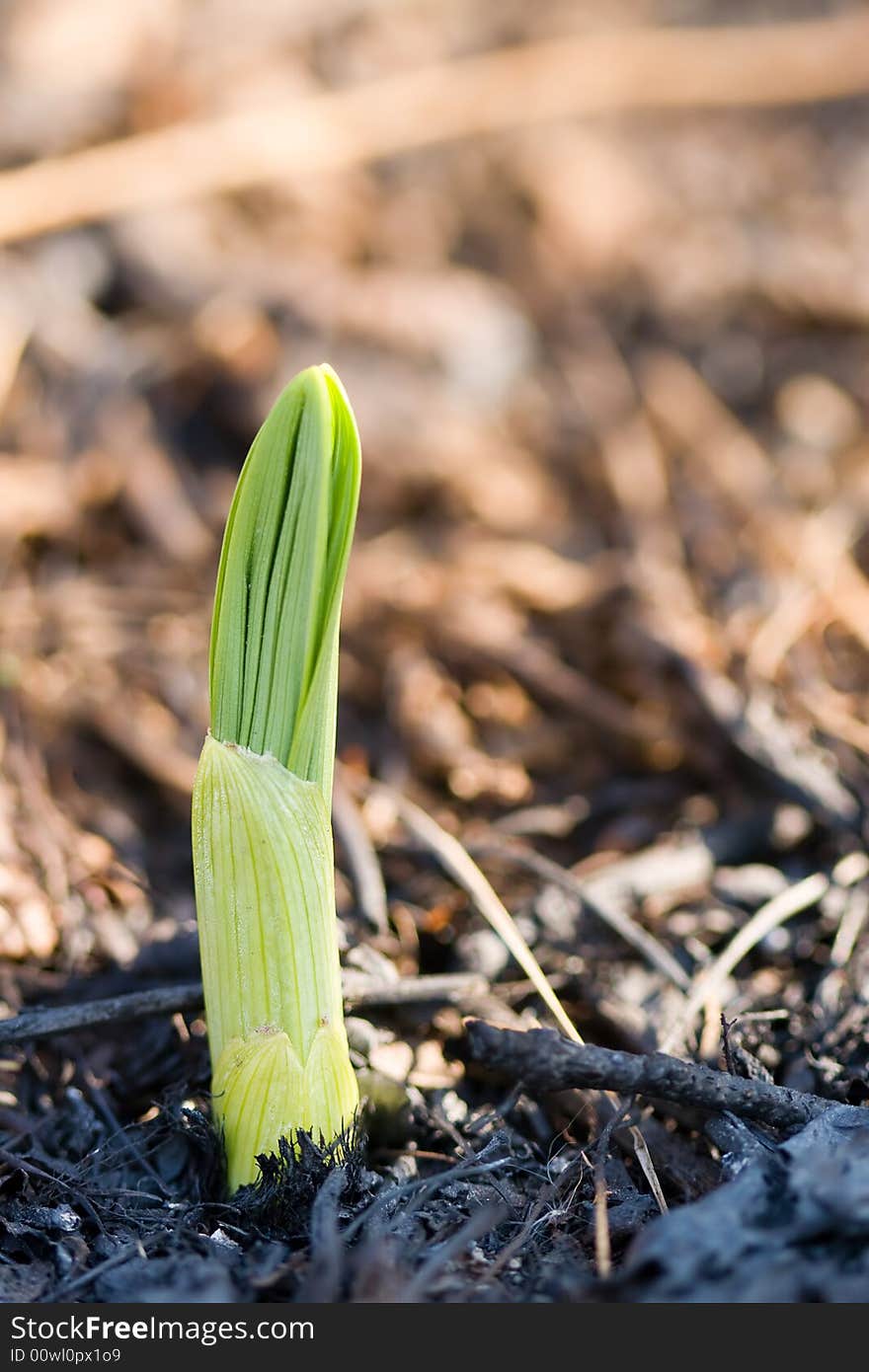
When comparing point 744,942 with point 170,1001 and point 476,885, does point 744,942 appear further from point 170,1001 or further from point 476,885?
point 170,1001

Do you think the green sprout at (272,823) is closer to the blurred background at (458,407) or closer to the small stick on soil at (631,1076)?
the small stick on soil at (631,1076)

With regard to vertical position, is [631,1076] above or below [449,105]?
below

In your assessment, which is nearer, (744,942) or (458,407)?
(744,942)

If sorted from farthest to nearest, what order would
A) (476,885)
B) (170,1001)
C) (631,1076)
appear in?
1. (476,885)
2. (170,1001)
3. (631,1076)

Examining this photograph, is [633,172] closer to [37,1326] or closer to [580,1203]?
[580,1203]

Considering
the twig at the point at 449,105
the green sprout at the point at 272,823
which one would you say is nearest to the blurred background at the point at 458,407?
the twig at the point at 449,105

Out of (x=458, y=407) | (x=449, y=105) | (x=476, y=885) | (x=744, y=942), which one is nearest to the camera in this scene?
(x=744, y=942)

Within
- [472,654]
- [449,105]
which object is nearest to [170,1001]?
[472,654]
